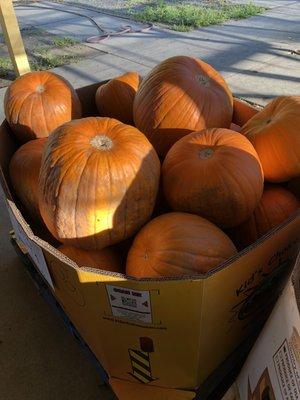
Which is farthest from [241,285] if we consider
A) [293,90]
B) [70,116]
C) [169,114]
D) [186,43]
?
[186,43]

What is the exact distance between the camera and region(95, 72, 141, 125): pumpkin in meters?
1.60

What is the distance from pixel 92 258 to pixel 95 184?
0.22 meters

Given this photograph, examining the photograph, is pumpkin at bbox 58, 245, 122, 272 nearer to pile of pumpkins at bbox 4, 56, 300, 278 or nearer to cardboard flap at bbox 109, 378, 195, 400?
pile of pumpkins at bbox 4, 56, 300, 278

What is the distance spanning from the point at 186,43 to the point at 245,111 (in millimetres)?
3760

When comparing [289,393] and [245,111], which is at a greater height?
[245,111]

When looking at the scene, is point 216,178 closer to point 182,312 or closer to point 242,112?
point 182,312

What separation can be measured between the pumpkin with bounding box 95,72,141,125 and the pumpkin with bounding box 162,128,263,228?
0.55 meters

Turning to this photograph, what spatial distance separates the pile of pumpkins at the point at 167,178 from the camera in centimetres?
98

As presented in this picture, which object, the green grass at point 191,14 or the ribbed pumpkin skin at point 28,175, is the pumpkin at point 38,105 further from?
the green grass at point 191,14

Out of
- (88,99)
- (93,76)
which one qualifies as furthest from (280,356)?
(93,76)

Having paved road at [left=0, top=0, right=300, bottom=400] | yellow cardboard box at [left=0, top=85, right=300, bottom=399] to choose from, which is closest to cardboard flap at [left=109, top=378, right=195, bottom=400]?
yellow cardboard box at [left=0, top=85, right=300, bottom=399]

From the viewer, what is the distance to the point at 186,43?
16.2 ft

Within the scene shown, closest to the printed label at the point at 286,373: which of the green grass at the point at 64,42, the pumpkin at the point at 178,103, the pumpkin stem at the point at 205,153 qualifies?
the pumpkin stem at the point at 205,153

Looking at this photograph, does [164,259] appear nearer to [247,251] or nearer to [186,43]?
[247,251]
